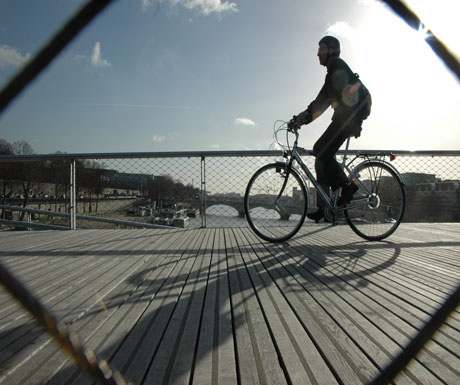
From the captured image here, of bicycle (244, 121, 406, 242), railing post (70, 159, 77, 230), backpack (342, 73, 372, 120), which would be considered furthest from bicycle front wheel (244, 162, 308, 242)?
railing post (70, 159, 77, 230)

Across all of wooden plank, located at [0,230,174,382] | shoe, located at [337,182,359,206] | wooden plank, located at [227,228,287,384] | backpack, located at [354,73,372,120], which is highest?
backpack, located at [354,73,372,120]

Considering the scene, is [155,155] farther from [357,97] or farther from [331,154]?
[357,97]

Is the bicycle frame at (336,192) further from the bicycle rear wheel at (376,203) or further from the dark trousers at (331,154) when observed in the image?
the dark trousers at (331,154)

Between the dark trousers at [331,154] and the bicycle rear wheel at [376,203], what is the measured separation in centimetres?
32

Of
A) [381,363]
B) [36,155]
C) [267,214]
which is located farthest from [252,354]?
[36,155]

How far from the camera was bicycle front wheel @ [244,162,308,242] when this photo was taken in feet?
10.0

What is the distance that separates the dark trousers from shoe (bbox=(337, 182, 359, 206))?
75mm

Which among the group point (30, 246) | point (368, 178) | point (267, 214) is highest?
point (368, 178)

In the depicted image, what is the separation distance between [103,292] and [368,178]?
8.93ft

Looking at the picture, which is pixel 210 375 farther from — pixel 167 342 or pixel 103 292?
pixel 103 292

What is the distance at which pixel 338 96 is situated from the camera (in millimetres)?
2719

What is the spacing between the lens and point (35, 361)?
35.1 inches

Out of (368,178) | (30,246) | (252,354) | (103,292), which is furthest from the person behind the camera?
(368,178)

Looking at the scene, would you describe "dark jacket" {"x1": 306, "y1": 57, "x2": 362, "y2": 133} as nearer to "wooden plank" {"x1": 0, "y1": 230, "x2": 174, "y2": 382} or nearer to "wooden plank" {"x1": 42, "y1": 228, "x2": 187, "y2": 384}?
"wooden plank" {"x1": 42, "y1": 228, "x2": 187, "y2": 384}
